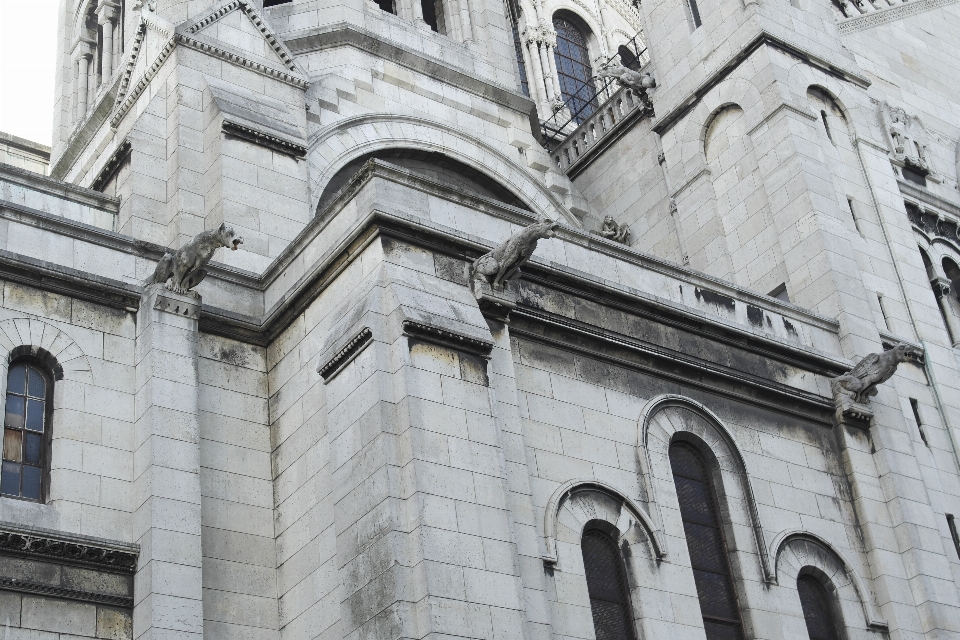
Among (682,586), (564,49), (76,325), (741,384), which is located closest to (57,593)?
(76,325)

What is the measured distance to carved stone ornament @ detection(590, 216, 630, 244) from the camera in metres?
32.7

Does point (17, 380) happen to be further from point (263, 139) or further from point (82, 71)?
point (82, 71)

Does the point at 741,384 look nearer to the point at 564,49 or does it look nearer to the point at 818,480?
the point at 818,480

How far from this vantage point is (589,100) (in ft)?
136

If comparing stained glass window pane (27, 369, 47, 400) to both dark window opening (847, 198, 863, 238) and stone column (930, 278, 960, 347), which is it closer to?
dark window opening (847, 198, 863, 238)

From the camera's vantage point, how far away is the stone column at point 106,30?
36044 mm

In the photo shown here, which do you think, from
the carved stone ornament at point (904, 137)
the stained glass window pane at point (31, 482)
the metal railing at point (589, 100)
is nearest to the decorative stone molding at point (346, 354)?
the stained glass window pane at point (31, 482)

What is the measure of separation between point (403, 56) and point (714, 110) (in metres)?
7.24

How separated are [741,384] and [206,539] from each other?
31.4ft

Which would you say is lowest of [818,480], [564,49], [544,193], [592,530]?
[592,530]

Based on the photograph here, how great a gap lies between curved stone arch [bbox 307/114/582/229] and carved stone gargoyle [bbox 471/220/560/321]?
6915 millimetres

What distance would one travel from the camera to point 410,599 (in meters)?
17.6

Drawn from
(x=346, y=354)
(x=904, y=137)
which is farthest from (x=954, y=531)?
(x=346, y=354)

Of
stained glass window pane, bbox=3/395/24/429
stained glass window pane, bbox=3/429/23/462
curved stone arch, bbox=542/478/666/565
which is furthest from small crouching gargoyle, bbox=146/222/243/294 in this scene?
curved stone arch, bbox=542/478/666/565
